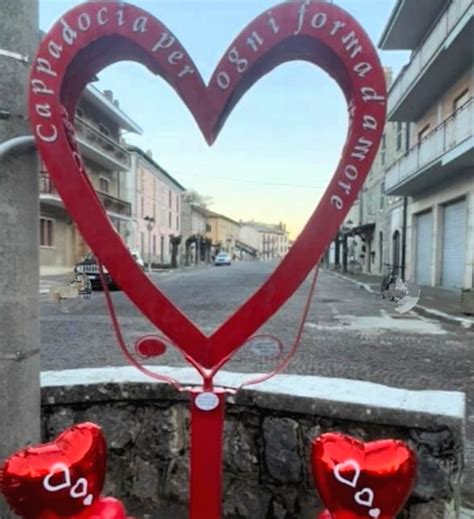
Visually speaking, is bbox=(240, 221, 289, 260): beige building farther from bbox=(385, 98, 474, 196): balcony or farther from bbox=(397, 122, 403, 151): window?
bbox=(397, 122, 403, 151): window

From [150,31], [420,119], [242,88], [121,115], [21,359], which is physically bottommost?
[21,359]

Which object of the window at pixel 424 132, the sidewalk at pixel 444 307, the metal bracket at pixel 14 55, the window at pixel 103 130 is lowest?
the sidewalk at pixel 444 307

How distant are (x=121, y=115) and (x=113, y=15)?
32.3 meters

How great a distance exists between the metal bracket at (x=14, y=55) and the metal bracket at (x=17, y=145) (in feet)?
0.86

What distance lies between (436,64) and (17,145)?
15.9m

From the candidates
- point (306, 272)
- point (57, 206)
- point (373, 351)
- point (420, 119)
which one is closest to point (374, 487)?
point (306, 272)

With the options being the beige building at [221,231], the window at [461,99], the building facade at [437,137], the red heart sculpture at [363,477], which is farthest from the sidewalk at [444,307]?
the beige building at [221,231]

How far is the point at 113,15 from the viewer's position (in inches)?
63.1

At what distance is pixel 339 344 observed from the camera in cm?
762

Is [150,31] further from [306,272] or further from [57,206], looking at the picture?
[57,206]

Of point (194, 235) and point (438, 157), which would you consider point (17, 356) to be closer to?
point (438, 157)

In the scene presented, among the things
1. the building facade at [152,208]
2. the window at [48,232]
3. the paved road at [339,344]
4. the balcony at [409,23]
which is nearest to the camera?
the paved road at [339,344]

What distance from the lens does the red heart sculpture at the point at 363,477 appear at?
138 cm

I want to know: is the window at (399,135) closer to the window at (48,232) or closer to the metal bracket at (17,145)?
the window at (48,232)
